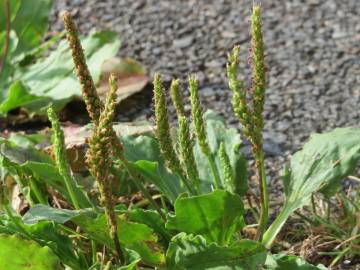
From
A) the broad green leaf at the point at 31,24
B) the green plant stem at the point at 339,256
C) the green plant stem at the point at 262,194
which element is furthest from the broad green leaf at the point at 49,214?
the broad green leaf at the point at 31,24

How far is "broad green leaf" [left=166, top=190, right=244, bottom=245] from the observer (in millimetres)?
2367

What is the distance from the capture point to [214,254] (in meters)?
2.32

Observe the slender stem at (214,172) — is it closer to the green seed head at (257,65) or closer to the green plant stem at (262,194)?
the green plant stem at (262,194)

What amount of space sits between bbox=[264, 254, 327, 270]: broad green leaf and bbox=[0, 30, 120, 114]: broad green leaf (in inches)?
53.8

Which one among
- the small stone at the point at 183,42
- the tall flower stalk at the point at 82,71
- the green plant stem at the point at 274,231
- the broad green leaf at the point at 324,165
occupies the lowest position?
the green plant stem at the point at 274,231

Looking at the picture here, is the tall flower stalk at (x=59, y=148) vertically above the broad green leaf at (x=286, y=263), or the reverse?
the tall flower stalk at (x=59, y=148)

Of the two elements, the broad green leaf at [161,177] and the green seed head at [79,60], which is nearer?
the green seed head at [79,60]

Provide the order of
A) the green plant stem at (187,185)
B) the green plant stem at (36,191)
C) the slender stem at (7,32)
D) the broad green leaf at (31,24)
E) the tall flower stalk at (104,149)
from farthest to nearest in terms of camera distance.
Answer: the broad green leaf at (31,24) → the slender stem at (7,32) → the green plant stem at (36,191) → the green plant stem at (187,185) → the tall flower stalk at (104,149)

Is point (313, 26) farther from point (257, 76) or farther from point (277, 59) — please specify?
point (257, 76)

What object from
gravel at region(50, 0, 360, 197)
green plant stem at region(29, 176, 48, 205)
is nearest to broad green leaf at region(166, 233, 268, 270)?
green plant stem at region(29, 176, 48, 205)

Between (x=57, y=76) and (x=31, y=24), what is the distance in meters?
0.30

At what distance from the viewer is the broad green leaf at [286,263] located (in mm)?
2402

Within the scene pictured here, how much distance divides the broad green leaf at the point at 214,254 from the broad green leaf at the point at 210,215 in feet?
0.22

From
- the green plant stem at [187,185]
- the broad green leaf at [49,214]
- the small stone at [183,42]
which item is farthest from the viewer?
the small stone at [183,42]
